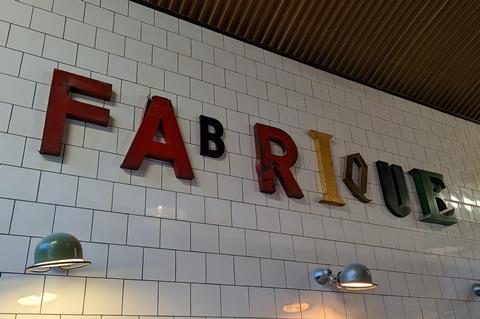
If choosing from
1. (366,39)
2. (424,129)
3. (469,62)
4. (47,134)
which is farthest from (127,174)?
(469,62)

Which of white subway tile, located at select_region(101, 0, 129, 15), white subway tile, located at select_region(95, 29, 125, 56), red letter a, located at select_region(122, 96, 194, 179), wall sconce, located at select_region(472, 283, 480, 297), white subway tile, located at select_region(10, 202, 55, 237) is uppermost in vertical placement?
white subway tile, located at select_region(101, 0, 129, 15)

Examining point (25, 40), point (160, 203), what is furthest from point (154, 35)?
point (160, 203)

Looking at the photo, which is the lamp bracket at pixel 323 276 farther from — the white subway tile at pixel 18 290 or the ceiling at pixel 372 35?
the ceiling at pixel 372 35

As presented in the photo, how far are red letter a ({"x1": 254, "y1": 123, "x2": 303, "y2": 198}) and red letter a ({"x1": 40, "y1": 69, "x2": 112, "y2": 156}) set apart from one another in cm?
116

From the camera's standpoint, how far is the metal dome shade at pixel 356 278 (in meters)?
2.98

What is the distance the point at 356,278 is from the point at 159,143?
5.09 ft

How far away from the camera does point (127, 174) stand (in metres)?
2.94

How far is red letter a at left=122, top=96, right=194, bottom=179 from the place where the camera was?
297 centimetres

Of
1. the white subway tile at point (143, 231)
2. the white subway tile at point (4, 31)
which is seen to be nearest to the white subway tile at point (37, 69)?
the white subway tile at point (4, 31)

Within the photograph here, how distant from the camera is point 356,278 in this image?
2980mm

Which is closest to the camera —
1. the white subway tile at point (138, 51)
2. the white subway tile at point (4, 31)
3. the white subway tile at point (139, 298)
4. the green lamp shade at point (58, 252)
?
the green lamp shade at point (58, 252)

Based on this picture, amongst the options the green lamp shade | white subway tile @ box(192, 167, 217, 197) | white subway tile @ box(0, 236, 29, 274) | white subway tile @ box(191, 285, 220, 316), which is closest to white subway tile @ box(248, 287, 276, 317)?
white subway tile @ box(191, 285, 220, 316)

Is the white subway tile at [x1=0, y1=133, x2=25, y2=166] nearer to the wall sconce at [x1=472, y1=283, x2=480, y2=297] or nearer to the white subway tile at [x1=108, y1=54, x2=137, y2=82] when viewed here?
the white subway tile at [x1=108, y1=54, x2=137, y2=82]

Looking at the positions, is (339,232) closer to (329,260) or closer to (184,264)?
(329,260)
